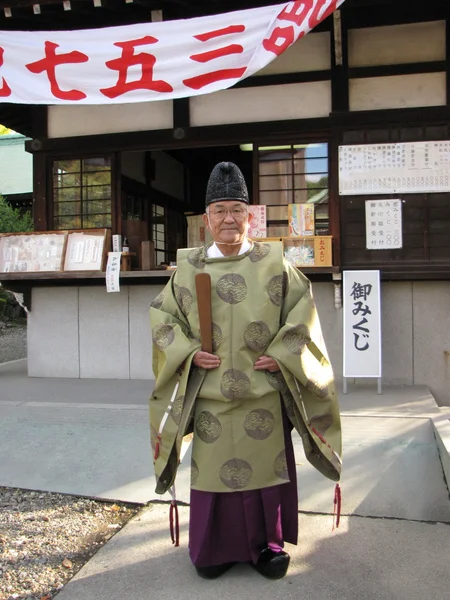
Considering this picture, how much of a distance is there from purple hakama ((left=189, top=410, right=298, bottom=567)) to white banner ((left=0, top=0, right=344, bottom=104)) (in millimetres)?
3990

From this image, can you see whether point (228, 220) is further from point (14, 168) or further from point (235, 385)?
point (14, 168)

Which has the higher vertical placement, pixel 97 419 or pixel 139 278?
pixel 139 278

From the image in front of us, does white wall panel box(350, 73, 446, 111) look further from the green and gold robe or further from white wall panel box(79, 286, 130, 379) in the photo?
the green and gold robe

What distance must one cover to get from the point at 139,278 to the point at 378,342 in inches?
119

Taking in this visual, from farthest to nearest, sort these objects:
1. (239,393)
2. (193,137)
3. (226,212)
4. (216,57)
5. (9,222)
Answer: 1. (9,222)
2. (193,137)
3. (216,57)
4. (226,212)
5. (239,393)

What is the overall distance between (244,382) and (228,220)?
2.54ft

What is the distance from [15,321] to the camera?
49.9 ft

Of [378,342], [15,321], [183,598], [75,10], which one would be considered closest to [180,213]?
[75,10]

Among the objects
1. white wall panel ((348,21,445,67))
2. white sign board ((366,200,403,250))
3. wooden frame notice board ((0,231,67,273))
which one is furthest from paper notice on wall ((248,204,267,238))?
wooden frame notice board ((0,231,67,273))

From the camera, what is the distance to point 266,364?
2463 mm

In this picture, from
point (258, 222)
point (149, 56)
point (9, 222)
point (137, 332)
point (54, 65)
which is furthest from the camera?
point (9, 222)

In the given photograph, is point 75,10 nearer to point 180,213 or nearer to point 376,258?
point 376,258

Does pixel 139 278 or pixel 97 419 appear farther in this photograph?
pixel 139 278

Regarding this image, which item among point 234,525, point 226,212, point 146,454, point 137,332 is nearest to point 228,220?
point 226,212
